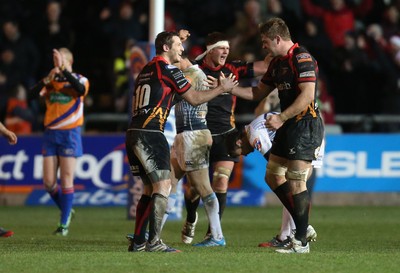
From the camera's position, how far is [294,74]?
1191 centimetres

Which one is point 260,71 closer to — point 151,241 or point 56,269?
point 151,241

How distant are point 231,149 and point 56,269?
450cm

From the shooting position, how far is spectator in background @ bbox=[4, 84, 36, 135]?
855 inches

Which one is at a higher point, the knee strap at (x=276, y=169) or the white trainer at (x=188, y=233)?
the knee strap at (x=276, y=169)

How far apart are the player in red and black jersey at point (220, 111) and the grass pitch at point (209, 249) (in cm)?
66

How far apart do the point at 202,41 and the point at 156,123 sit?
1164 cm

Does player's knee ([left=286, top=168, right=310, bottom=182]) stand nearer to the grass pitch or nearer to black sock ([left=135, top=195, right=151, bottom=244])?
the grass pitch

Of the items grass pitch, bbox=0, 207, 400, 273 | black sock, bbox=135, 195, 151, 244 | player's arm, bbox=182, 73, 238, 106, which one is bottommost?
grass pitch, bbox=0, 207, 400, 273

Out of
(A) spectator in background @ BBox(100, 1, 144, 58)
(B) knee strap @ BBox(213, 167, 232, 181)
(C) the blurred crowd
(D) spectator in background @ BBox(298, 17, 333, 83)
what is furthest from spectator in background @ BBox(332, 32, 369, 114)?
(B) knee strap @ BBox(213, 167, 232, 181)

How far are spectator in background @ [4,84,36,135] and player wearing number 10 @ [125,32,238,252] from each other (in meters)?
9.98

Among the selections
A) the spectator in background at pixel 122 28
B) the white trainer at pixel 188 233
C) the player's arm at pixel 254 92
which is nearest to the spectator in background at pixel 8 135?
the white trainer at pixel 188 233

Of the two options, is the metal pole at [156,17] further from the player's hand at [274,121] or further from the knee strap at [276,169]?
the player's hand at [274,121]

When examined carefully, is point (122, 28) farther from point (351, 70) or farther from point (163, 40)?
point (163, 40)

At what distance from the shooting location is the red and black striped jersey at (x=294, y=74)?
465 inches
